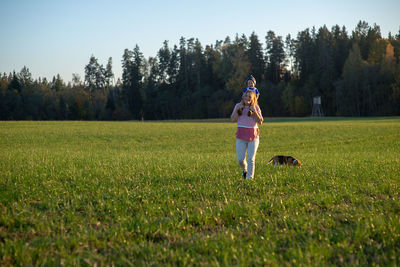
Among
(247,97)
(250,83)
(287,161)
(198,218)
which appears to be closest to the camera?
(198,218)

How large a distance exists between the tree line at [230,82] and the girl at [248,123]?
270 feet

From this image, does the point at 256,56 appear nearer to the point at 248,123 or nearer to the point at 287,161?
the point at 287,161

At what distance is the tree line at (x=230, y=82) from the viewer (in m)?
83.8

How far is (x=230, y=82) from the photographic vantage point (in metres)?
101

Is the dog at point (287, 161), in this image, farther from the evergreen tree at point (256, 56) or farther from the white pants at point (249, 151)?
the evergreen tree at point (256, 56)

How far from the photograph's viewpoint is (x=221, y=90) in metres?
109

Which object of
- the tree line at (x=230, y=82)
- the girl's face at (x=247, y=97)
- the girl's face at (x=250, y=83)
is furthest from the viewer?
the tree line at (x=230, y=82)

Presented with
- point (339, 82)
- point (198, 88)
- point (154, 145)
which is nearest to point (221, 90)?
point (198, 88)

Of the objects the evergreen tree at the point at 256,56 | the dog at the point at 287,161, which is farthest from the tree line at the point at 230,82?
the dog at the point at 287,161

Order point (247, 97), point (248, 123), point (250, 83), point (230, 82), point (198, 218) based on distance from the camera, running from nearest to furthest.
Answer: point (198, 218), point (247, 97), point (248, 123), point (250, 83), point (230, 82)

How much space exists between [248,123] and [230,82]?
9477 cm

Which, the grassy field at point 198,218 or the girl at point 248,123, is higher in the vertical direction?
the girl at point 248,123

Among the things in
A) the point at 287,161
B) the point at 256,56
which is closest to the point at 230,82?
the point at 256,56

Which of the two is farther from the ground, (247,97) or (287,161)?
(247,97)
